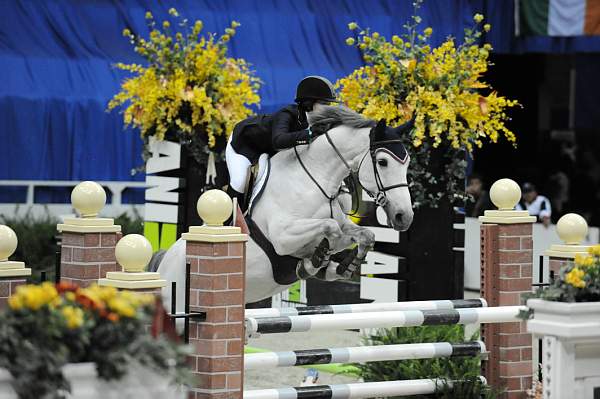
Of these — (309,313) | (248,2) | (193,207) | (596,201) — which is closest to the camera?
(309,313)

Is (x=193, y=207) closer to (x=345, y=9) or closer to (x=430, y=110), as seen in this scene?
(x=430, y=110)

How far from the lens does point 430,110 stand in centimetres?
870

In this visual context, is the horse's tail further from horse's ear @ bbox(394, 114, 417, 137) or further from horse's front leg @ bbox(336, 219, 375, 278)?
horse's ear @ bbox(394, 114, 417, 137)

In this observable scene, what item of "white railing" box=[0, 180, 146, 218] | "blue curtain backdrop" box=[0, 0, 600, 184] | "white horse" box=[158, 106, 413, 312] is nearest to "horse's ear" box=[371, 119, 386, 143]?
"white horse" box=[158, 106, 413, 312]

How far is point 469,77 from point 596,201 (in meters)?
11.5

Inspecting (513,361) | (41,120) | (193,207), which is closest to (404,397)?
(513,361)

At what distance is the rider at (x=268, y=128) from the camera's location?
7090 mm

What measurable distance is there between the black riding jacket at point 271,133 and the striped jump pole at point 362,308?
3.18ft

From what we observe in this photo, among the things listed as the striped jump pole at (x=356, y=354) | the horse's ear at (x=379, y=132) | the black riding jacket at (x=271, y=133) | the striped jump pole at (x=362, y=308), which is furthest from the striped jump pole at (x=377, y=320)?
the black riding jacket at (x=271, y=133)

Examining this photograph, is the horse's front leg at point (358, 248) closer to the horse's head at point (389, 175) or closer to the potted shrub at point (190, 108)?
the horse's head at point (389, 175)

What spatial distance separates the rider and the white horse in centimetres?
8

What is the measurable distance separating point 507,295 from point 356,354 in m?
1.15

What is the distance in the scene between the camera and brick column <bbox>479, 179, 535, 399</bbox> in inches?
273

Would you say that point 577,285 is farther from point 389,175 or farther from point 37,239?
point 37,239
